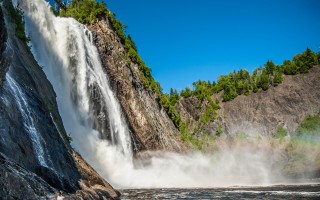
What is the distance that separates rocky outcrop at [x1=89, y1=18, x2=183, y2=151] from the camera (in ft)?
161

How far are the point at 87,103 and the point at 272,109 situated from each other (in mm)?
72868

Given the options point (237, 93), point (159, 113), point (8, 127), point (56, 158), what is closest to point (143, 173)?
point (159, 113)

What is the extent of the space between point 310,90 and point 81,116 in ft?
269

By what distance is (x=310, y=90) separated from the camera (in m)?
104

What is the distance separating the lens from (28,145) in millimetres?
14523

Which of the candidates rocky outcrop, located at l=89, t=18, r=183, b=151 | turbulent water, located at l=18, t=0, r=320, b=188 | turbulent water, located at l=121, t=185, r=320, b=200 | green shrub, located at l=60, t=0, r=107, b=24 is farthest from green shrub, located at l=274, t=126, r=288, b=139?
turbulent water, located at l=121, t=185, r=320, b=200

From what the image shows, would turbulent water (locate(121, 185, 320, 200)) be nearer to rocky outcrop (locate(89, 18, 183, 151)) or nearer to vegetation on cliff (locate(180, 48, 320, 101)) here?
rocky outcrop (locate(89, 18, 183, 151))

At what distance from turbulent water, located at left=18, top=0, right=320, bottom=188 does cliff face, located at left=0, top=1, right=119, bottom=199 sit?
1449 cm

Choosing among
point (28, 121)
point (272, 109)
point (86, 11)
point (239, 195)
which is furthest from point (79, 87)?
point (272, 109)

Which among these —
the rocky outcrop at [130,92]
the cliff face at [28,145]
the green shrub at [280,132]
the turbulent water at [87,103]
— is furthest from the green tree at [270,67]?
the cliff face at [28,145]

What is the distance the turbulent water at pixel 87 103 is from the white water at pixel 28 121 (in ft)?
62.2

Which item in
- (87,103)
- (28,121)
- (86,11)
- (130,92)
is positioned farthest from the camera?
(86,11)

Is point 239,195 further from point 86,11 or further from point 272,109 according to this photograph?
point 272,109

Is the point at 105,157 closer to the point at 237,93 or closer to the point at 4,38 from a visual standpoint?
the point at 4,38
